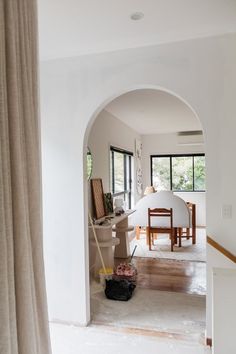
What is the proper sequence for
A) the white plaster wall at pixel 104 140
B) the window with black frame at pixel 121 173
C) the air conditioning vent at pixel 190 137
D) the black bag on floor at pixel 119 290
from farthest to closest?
the air conditioning vent at pixel 190 137, the window with black frame at pixel 121 173, the white plaster wall at pixel 104 140, the black bag on floor at pixel 119 290

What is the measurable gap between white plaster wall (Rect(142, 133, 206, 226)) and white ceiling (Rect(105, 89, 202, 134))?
27.2 inches

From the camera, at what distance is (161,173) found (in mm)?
→ 8148

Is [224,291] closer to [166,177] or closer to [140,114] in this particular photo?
[140,114]

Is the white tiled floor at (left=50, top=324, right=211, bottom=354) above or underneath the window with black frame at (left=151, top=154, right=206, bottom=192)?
underneath

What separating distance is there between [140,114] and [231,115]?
322cm

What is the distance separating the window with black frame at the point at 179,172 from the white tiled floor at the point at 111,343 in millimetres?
5707

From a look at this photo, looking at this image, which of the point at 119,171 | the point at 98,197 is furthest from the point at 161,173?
the point at 98,197

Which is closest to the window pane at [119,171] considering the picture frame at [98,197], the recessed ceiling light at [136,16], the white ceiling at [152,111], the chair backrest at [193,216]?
the white ceiling at [152,111]

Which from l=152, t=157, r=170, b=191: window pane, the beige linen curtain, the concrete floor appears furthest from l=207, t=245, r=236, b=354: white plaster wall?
l=152, t=157, r=170, b=191: window pane

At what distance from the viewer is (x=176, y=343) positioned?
96.1 inches

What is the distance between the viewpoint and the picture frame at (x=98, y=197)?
4203 millimetres

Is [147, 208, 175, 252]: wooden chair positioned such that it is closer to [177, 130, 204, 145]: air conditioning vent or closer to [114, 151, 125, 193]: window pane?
[114, 151, 125, 193]: window pane

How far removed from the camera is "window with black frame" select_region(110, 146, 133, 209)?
17.9 ft

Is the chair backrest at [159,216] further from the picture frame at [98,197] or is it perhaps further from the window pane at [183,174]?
the window pane at [183,174]
